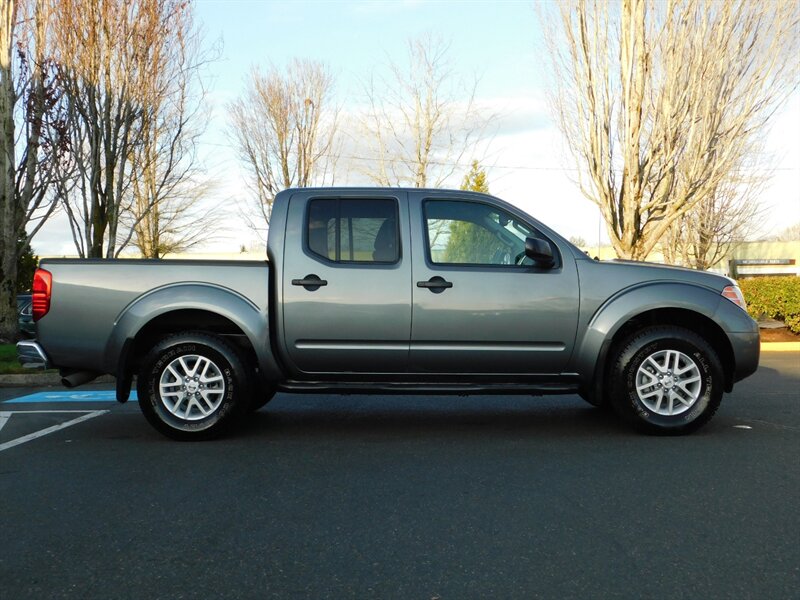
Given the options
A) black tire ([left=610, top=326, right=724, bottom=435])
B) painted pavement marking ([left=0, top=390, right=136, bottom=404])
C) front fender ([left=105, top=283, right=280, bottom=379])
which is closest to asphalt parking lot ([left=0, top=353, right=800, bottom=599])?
black tire ([left=610, top=326, right=724, bottom=435])

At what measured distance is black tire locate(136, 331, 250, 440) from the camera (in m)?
5.95

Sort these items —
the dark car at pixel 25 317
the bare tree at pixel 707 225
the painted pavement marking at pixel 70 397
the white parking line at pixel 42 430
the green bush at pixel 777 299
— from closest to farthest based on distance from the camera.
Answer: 1. the white parking line at pixel 42 430
2. the painted pavement marking at pixel 70 397
3. the green bush at pixel 777 299
4. the dark car at pixel 25 317
5. the bare tree at pixel 707 225

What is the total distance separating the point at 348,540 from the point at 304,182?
83.9 ft

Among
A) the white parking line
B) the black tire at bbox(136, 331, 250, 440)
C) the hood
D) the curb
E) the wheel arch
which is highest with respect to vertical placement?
the hood

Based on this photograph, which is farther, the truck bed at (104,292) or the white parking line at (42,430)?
the white parking line at (42,430)

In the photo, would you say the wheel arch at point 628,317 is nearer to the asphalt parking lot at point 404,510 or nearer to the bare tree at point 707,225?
the asphalt parking lot at point 404,510

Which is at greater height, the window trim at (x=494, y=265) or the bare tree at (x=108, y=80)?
the bare tree at (x=108, y=80)

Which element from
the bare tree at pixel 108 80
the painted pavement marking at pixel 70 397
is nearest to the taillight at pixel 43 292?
the painted pavement marking at pixel 70 397

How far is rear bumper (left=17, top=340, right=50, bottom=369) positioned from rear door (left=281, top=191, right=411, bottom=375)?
1875 millimetres

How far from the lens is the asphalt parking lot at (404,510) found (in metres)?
3.19

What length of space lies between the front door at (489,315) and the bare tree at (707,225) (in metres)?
27.3

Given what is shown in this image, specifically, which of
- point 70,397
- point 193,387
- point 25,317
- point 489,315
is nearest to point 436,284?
point 489,315

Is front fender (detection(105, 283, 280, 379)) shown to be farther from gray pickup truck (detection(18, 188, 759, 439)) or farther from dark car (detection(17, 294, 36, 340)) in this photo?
dark car (detection(17, 294, 36, 340))

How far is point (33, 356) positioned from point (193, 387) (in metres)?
1.25
